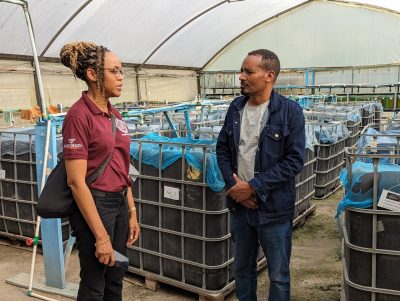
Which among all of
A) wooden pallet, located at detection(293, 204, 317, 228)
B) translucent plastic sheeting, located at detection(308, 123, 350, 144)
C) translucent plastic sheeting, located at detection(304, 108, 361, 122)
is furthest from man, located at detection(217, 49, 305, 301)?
translucent plastic sheeting, located at detection(304, 108, 361, 122)

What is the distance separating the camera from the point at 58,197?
6.55ft

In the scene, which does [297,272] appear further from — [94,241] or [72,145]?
[72,145]

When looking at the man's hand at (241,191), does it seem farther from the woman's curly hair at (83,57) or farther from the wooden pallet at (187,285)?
the wooden pallet at (187,285)

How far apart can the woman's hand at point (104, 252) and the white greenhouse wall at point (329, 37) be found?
63.0 ft

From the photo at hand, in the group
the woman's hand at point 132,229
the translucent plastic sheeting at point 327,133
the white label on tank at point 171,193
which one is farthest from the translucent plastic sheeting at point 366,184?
the translucent plastic sheeting at point 327,133

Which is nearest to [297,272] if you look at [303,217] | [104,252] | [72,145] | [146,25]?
[303,217]

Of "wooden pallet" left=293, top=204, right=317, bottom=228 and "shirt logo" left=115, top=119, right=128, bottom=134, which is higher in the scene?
"shirt logo" left=115, top=119, right=128, bottom=134

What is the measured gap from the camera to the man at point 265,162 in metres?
2.36

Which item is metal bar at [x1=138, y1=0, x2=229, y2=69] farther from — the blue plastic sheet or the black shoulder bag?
the black shoulder bag

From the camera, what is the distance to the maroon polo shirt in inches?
75.9

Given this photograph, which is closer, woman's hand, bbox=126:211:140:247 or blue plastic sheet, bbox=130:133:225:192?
woman's hand, bbox=126:211:140:247

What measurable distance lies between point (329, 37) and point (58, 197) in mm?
19624

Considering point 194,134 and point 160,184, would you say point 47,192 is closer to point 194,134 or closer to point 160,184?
point 160,184

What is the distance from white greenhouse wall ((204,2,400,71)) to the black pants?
62.3 feet
